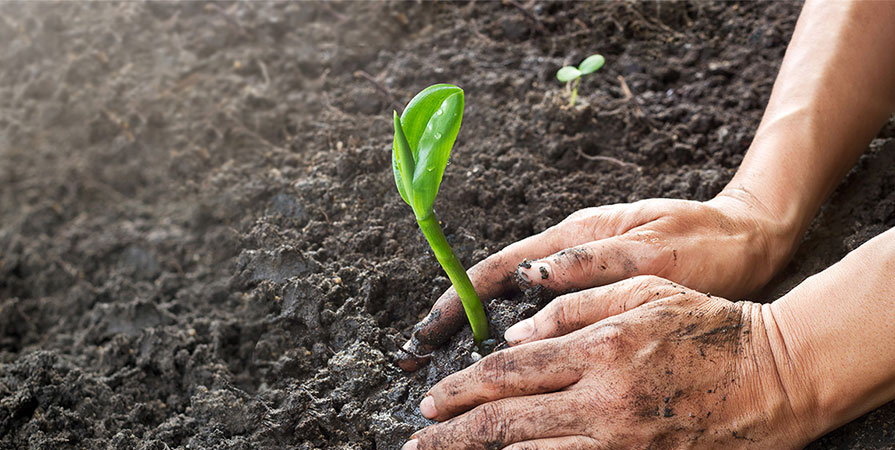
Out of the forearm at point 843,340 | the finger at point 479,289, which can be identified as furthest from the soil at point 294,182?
the forearm at point 843,340

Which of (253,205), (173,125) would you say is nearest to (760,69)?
(253,205)

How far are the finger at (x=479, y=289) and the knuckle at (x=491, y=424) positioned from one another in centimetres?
25

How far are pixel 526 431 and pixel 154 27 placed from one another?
221 centimetres

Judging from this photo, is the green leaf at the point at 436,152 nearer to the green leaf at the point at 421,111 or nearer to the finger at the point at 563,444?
the green leaf at the point at 421,111

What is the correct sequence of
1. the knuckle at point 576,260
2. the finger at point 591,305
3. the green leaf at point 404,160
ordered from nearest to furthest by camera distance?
1. the green leaf at point 404,160
2. the finger at point 591,305
3. the knuckle at point 576,260

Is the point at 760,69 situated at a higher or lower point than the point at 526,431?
lower

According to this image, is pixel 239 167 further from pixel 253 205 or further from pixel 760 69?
pixel 760 69

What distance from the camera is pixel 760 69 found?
6.70ft

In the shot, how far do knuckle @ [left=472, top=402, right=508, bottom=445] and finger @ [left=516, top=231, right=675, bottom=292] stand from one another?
27 cm

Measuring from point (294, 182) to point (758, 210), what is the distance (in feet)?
3.71

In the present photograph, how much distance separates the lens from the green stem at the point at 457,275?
3.69ft

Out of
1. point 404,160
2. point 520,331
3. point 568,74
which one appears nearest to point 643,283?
→ point 520,331

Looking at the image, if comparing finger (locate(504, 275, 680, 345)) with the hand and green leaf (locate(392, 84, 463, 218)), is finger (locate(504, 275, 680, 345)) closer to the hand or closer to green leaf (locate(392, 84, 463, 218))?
the hand

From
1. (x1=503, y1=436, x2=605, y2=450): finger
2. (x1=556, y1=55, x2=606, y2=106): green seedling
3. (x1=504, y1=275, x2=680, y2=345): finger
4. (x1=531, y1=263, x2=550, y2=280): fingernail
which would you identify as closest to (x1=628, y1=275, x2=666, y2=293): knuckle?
(x1=504, y1=275, x2=680, y2=345): finger
